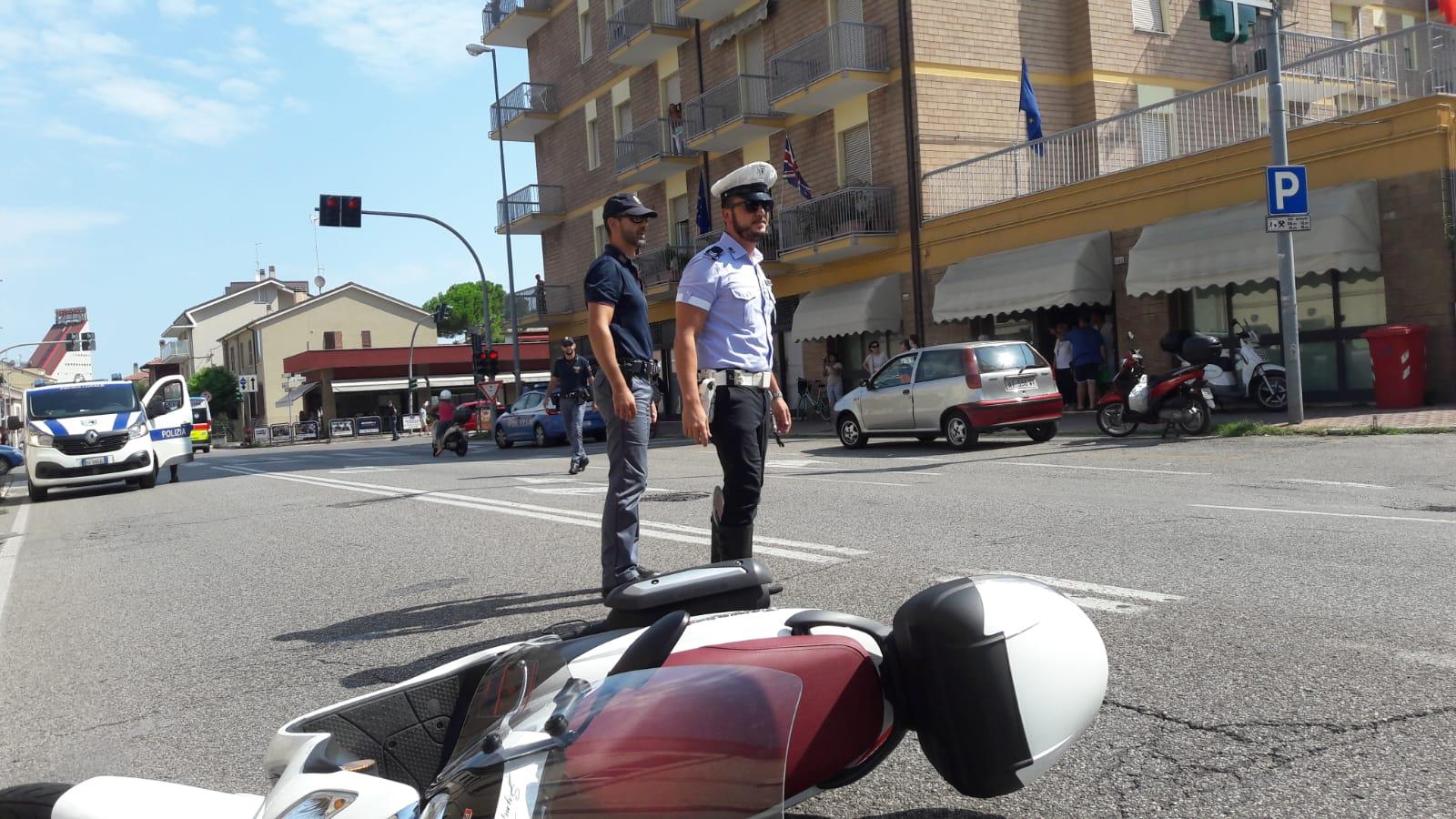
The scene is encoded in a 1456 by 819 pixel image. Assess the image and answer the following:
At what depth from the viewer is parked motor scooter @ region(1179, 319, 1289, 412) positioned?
54.3 feet

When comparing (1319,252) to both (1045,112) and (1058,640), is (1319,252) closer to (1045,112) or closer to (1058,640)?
(1045,112)

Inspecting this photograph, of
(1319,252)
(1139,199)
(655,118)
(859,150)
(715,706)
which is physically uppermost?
(655,118)

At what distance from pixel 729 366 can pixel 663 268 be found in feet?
93.6

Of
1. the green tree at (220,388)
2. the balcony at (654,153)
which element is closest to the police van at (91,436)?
the balcony at (654,153)

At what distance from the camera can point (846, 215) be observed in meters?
25.2

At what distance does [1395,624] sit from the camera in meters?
4.19

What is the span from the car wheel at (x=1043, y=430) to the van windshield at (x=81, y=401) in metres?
14.1

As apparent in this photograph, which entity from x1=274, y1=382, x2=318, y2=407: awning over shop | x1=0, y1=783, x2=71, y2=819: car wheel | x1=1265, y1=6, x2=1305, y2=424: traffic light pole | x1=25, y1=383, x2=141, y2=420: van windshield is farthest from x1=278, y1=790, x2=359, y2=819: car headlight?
x1=274, y1=382, x2=318, y2=407: awning over shop

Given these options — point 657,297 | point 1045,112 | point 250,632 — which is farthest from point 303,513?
point 657,297

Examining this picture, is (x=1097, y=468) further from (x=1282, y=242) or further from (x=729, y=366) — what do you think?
(x=729, y=366)

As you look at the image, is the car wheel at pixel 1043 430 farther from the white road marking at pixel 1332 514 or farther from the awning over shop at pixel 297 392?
the awning over shop at pixel 297 392

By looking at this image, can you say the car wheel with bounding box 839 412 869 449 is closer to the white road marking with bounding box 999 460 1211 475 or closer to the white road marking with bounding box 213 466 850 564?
the white road marking with bounding box 999 460 1211 475

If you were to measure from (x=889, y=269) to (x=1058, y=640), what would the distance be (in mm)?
23535

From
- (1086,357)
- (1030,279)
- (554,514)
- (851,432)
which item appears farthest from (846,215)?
(554,514)
